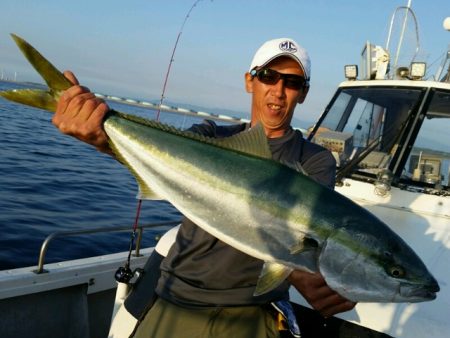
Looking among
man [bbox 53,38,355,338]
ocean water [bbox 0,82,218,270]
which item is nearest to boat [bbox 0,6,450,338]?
man [bbox 53,38,355,338]

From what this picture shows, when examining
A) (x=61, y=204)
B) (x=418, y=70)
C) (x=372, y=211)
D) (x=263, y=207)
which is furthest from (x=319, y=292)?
(x=61, y=204)

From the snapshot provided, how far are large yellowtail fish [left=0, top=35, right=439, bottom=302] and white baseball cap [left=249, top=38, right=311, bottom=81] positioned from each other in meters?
0.99

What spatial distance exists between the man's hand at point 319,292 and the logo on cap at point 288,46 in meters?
1.74

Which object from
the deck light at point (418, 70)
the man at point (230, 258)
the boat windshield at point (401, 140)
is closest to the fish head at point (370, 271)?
the man at point (230, 258)

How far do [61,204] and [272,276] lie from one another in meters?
11.1

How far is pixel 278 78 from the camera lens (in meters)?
3.49

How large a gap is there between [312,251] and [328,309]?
1.92 feet

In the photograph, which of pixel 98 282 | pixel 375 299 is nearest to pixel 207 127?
pixel 375 299

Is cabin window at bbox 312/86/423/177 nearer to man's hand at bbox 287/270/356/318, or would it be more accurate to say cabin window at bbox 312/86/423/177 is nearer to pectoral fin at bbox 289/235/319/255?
man's hand at bbox 287/270/356/318

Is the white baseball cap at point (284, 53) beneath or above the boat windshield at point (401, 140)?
above

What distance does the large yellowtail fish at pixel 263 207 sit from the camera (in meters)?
2.41

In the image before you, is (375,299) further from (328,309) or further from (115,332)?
(115,332)

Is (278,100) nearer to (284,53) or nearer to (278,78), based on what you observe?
(278,78)

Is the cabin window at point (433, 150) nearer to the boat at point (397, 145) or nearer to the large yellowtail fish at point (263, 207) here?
the boat at point (397, 145)
